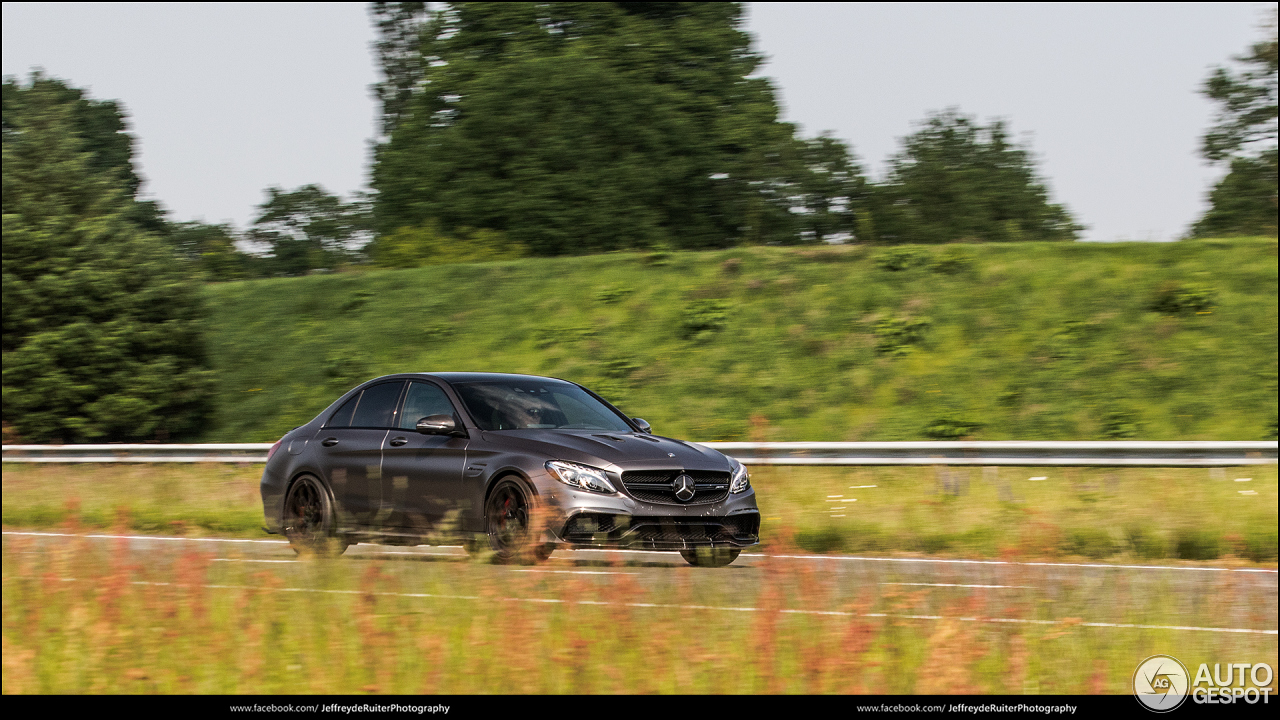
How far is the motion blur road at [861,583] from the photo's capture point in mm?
7359

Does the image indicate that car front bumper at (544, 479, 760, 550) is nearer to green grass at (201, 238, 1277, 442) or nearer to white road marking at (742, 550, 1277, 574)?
white road marking at (742, 550, 1277, 574)

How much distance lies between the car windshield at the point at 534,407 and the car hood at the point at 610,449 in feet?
0.91

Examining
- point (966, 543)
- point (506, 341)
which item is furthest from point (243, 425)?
point (966, 543)

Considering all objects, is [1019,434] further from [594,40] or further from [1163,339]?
[594,40]

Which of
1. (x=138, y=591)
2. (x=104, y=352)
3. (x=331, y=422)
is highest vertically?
(x=138, y=591)

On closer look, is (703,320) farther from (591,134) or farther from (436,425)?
(436,425)

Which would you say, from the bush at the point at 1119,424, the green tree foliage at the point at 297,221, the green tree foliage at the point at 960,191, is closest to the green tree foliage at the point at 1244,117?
the green tree foliage at the point at 960,191

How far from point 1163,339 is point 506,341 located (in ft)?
38.4

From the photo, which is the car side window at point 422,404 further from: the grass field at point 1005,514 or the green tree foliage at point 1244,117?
the green tree foliage at point 1244,117

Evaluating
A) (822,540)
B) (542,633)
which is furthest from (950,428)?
(542,633)

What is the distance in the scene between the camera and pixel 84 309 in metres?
23.4

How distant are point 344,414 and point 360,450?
71 cm
